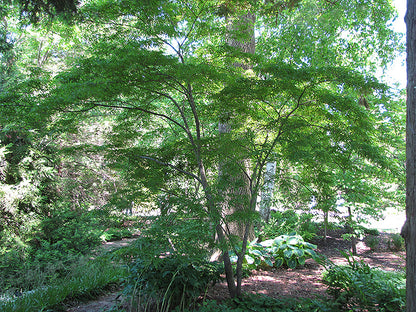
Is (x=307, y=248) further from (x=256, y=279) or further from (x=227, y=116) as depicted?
(x=227, y=116)

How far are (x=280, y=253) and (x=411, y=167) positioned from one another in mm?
3572

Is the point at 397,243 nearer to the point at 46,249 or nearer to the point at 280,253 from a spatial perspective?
the point at 280,253

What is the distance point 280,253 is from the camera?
17.5ft

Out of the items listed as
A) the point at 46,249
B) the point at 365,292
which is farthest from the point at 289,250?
the point at 46,249

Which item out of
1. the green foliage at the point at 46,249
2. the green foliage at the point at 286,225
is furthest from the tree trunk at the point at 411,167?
the green foliage at the point at 286,225

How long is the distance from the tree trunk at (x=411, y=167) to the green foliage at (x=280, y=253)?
9.05ft

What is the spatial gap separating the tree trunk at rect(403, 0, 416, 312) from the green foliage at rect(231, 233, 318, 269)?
276cm

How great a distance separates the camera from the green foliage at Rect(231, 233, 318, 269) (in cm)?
495

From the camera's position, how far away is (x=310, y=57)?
6.47 m

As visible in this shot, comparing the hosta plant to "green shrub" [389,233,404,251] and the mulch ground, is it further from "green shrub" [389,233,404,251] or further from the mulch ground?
"green shrub" [389,233,404,251]

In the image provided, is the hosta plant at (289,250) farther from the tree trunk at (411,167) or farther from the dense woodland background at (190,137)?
the tree trunk at (411,167)

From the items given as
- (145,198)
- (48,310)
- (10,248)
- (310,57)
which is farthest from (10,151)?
(310,57)

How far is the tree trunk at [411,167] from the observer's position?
2.20 m

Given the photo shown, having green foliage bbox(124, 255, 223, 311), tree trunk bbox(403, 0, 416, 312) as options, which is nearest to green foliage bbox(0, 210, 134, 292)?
green foliage bbox(124, 255, 223, 311)
